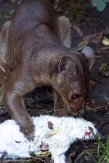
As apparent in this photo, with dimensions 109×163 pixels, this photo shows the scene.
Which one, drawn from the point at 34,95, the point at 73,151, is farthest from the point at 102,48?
the point at 73,151

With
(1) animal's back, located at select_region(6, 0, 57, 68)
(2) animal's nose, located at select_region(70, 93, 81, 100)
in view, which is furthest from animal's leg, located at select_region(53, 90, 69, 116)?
(1) animal's back, located at select_region(6, 0, 57, 68)

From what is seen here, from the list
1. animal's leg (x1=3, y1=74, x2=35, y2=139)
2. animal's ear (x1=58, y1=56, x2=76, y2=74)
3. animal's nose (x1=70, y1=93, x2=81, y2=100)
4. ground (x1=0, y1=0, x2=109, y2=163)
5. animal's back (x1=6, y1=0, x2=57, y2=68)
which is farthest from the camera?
animal's back (x1=6, y1=0, x2=57, y2=68)

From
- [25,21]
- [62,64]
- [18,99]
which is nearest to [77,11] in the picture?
[25,21]

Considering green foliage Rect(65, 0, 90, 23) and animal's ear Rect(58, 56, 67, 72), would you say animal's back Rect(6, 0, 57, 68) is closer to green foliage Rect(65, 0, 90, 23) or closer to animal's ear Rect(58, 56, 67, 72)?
animal's ear Rect(58, 56, 67, 72)

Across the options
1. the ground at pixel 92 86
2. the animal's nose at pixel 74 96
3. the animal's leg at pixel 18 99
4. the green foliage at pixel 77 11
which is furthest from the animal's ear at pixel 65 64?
the green foliage at pixel 77 11

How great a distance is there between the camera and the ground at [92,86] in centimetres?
539

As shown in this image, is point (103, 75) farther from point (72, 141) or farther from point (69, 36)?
point (72, 141)

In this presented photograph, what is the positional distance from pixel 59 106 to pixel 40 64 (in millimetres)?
482

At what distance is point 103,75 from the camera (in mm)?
6613

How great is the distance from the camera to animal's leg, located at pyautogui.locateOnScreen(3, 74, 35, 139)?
5.54 meters

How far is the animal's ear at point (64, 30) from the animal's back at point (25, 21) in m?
0.17

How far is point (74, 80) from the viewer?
5.10 meters

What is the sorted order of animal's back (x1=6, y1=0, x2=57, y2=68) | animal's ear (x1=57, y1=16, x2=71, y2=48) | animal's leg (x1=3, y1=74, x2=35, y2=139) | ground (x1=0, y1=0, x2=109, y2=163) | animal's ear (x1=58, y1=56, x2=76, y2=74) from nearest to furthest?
animal's ear (x1=58, y1=56, x2=76, y2=74) → ground (x1=0, y1=0, x2=109, y2=163) → animal's leg (x1=3, y1=74, x2=35, y2=139) → animal's back (x1=6, y1=0, x2=57, y2=68) → animal's ear (x1=57, y1=16, x2=71, y2=48)

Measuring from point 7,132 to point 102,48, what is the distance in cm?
239
